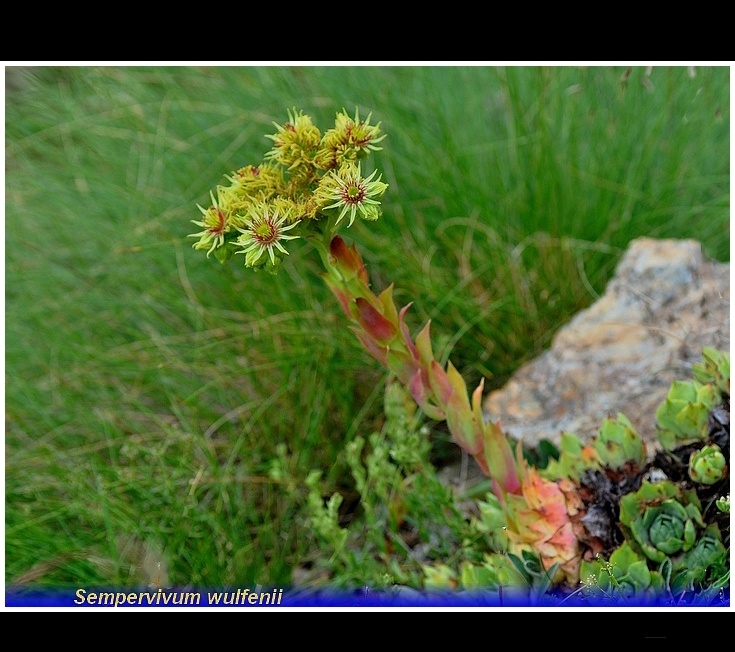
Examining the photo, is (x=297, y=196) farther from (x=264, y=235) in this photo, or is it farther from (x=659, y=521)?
(x=659, y=521)

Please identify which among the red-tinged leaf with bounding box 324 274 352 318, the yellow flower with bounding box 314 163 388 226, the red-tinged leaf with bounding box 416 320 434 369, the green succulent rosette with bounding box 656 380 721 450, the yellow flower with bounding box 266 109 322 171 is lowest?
the green succulent rosette with bounding box 656 380 721 450

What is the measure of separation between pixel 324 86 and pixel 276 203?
1.47 meters

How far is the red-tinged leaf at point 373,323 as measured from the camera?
3.85ft

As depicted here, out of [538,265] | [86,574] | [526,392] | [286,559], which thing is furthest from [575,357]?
[86,574]

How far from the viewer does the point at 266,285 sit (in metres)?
2.23

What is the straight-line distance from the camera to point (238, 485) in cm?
195

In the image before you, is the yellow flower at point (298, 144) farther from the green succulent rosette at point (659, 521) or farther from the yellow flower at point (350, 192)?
the green succulent rosette at point (659, 521)

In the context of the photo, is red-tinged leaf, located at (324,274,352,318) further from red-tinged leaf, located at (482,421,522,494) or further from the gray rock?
→ the gray rock

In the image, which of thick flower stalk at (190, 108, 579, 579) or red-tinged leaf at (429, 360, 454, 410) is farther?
red-tinged leaf at (429, 360, 454, 410)

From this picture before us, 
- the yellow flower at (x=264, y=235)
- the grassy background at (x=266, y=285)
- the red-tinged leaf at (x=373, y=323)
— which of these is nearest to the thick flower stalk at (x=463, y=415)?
the red-tinged leaf at (x=373, y=323)

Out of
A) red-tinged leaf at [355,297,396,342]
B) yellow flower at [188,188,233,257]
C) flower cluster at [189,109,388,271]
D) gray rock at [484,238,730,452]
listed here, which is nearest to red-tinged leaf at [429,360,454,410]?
red-tinged leaf at [355,297,396,342]

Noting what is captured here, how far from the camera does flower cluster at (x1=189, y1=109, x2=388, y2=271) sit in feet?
3.53

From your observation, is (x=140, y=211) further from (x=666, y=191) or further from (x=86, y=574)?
(x=666, y=191)

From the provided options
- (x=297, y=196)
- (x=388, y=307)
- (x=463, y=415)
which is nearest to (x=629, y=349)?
(x=463, y=415)
